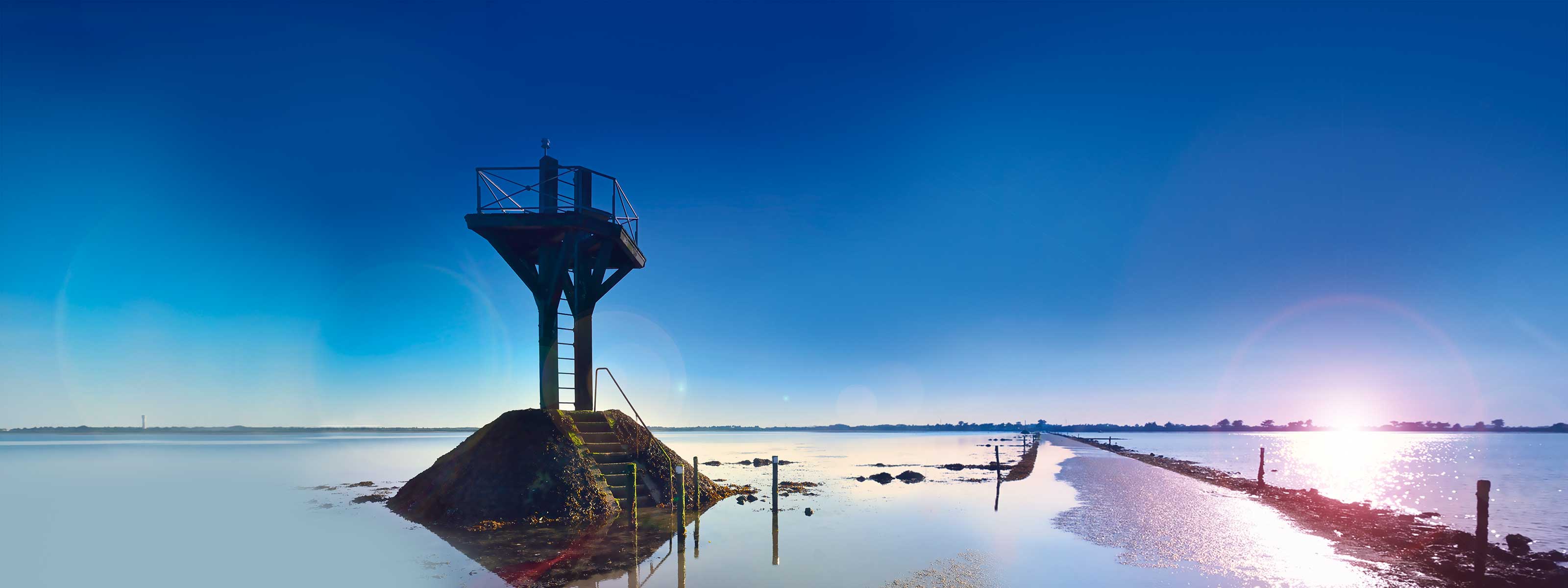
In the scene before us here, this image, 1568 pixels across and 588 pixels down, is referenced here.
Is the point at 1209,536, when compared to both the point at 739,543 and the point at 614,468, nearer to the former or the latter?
the point at 739,543

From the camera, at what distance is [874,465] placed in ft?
193

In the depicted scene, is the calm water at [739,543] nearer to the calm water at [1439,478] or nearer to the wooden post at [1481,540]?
the wooden post at [1481,540]

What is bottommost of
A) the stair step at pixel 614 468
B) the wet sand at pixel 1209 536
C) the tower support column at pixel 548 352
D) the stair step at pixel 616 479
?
the wet sand at pixel 1209 536

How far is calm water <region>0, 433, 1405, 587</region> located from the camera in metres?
16.4

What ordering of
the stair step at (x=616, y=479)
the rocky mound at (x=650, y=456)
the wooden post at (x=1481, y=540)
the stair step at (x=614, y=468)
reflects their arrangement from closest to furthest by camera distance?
the wooden post at (x=1481, y=540) < the stair step at (x=616, y=479) < the stair step at (x=614, y=468) < the rocky mound at (x=650, y=456)

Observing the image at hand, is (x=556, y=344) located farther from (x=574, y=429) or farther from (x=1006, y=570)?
(x=1006, y=570)

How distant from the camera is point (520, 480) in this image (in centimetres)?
2270

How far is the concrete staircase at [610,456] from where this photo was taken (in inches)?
974

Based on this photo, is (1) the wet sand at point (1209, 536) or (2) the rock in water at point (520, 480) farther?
(2) the rock in water at point (520, 480)

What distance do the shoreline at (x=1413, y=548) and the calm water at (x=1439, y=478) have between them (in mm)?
3905

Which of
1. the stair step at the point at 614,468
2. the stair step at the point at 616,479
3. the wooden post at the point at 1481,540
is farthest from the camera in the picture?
the stair step at the point at 614,468

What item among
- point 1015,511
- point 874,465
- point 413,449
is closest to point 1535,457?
point 874,465

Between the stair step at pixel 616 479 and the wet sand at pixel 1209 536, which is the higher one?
the stair step at pixel 616 479

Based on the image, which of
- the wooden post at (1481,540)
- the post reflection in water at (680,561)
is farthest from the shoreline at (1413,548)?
the post reflection in water at (680,561)
